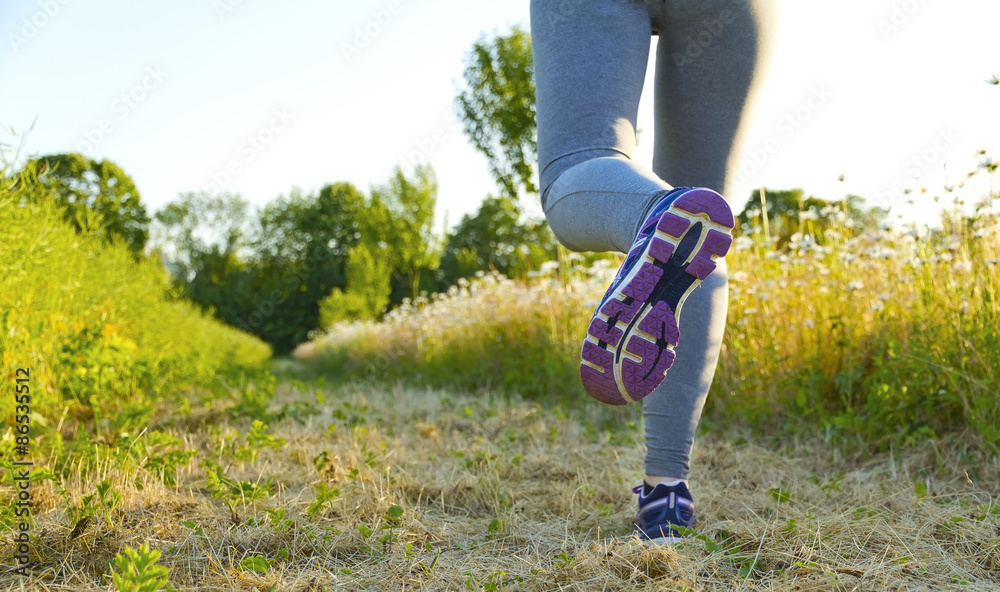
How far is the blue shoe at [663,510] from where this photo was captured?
1.31 m

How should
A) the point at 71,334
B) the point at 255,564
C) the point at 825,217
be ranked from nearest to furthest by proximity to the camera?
the point at 255,564, the point at 71,334, the point at 825,217

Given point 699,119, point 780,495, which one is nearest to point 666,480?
point 780,495

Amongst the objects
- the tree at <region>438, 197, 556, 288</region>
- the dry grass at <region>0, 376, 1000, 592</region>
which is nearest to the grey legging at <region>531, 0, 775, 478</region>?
the dry grass at <region>0, 376, 1000, 592</region>

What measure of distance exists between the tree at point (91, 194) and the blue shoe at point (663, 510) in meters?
2.67

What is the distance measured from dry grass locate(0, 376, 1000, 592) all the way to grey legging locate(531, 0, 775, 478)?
0.89ft

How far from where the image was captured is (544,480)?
1.91 meters

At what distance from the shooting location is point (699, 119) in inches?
54.8

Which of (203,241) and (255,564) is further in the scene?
(203,241)

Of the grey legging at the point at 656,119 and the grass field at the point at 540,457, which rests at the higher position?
the grey legging at the point at 656,119

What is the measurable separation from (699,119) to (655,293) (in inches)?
24.6

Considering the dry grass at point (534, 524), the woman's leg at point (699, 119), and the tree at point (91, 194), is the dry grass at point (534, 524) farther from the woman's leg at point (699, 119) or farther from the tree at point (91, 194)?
the tree at point (91, 194)

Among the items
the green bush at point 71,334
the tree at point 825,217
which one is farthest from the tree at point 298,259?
the tree at point 825,217

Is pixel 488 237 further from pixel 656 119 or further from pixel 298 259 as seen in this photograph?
pixel 656 119

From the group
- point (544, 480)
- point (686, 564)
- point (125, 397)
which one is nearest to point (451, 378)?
point (125, 397)
